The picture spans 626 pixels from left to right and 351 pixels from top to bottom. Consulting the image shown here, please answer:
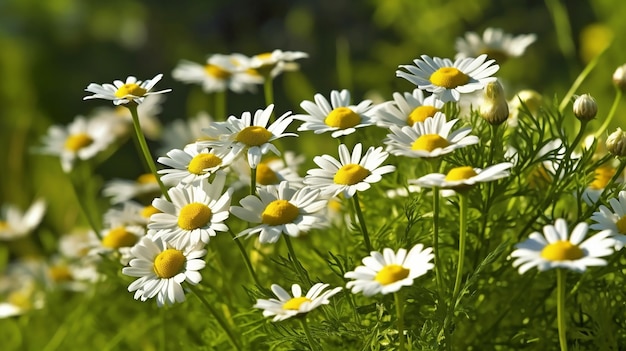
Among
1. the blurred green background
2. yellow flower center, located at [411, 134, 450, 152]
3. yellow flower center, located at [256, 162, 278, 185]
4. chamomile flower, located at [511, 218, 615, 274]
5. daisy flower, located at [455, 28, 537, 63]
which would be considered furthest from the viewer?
the blurred green background

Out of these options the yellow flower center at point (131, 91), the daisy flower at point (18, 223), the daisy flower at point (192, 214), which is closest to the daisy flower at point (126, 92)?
the yellow flower center at point (131, 91)

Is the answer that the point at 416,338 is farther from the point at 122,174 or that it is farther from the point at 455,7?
the point at 122,174

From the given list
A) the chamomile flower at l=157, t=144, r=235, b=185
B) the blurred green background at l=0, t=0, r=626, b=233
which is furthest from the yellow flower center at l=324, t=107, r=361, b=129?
the blurred green background at l=0, t=0, r=626, b=233

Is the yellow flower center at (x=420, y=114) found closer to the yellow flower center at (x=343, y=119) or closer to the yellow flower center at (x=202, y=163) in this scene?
the yellow flower center at (x=343, y=119)

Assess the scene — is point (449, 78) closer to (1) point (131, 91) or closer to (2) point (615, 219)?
(2) point (615, 219)

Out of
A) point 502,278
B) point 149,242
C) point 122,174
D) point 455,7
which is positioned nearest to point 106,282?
point 149,242

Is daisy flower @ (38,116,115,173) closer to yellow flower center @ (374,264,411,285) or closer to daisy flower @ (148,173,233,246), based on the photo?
daisy flower @ (148,173,233,246)
